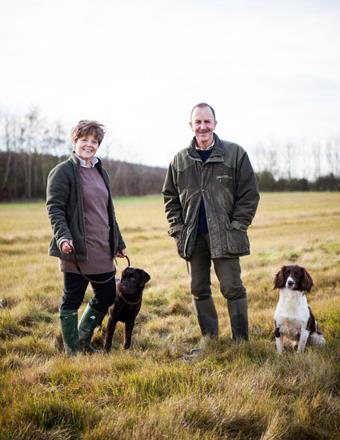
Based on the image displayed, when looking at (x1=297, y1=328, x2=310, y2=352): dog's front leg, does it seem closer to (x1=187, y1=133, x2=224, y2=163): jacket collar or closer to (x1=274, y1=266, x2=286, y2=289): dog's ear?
(x1=274, y1=266, x2=286, y2=289): dog's ear

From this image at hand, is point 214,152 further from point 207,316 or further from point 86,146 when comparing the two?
point 207,316

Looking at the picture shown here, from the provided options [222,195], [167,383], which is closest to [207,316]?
[222,195]

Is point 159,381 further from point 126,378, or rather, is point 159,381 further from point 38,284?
point 38,284

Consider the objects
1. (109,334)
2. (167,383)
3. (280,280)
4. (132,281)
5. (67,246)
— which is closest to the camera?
(167,383)

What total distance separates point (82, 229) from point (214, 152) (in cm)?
167

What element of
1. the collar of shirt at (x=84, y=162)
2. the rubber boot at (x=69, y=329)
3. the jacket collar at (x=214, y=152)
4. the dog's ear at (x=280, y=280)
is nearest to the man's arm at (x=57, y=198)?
the collar of shirt at (x=84, y=162)

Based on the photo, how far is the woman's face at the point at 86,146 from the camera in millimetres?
4727

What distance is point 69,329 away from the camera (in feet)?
15.7

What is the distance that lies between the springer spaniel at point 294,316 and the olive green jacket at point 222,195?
60 centimetres

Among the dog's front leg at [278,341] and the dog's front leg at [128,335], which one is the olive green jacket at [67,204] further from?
the dog's front leg at [278,341]

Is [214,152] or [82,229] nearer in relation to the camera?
[82,229]

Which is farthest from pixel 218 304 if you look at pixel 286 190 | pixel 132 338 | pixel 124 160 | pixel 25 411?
pixel 124 160

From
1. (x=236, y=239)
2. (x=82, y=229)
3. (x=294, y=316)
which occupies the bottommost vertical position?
(x=294, y=316)

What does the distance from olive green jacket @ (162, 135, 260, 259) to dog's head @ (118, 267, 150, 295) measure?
2.18 feet
